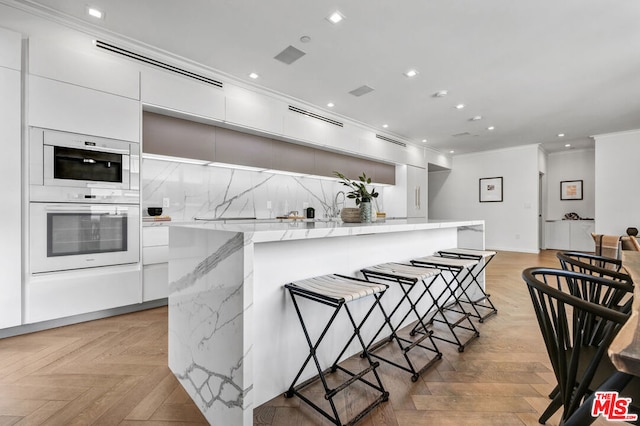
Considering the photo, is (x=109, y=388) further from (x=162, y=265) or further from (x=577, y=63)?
(x=577, y=63)

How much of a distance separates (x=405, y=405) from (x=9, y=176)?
3.18 meters

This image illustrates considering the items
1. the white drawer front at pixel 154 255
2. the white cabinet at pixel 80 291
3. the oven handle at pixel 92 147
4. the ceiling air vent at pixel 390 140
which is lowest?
the white cabinet at pixel 80 291

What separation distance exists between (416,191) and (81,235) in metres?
6.13

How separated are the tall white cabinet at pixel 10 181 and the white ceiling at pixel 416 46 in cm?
54

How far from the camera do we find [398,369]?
1.87 meters

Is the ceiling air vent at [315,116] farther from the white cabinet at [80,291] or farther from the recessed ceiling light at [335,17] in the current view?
the white cabinet at [80,291]

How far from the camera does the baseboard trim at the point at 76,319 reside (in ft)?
7.84

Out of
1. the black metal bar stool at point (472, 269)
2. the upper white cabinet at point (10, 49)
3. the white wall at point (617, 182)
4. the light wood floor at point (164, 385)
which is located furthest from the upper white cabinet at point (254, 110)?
the white wall at point (617, 182)

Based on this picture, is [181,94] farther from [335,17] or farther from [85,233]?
[335,17]

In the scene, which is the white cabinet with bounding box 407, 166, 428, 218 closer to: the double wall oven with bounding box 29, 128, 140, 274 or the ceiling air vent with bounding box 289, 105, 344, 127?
the ceiling air vent with bounding box 289, 105, 344, 127

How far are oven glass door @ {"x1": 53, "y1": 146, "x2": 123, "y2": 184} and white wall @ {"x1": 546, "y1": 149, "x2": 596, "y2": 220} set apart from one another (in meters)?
9.74

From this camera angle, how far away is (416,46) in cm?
304

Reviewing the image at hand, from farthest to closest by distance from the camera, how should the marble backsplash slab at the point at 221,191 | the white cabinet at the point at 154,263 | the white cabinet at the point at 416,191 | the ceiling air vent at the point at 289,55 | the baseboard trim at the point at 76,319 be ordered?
the white cabinet at the point at 416,191 < the marble backsplash slab at the point at 221,191 < the ceiling air vent at the point at 289,55 < the white cabinet at the point at 154,263 < the baseboard trim at the point at 76,319

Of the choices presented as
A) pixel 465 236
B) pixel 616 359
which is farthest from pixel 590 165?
pixel 616 359
